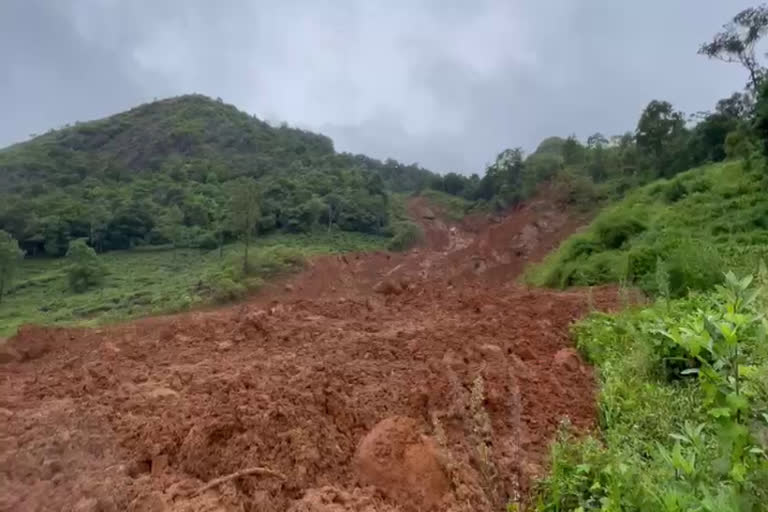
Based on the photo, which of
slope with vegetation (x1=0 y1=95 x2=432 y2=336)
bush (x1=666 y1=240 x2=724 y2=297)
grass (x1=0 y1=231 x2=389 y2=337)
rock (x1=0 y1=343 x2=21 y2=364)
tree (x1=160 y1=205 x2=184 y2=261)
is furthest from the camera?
tree (x1=160 y1=205 x2=184 y2=261)

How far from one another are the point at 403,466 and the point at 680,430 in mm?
1259

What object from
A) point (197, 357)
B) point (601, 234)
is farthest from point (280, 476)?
point (601, 234)

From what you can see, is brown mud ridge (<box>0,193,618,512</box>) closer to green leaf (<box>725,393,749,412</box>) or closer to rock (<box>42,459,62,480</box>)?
rock (<box>42,459,62,480</box>)

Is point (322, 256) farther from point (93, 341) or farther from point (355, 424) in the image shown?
point (355, 424)

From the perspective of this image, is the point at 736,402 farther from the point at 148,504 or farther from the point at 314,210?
the point at 314,210

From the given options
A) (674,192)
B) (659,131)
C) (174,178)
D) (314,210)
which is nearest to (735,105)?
(659,131)

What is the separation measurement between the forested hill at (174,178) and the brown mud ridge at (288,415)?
83.2 ft

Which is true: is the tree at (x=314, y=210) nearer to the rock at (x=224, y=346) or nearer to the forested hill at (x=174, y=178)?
the forested hill at (x=174, y=178)

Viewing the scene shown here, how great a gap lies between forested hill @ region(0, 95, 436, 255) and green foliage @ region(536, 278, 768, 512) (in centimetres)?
2703

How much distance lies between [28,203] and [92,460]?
125 ft

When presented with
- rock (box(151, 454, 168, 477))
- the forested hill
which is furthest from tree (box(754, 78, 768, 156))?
the forested hill

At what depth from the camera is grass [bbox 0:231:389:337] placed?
719 inches

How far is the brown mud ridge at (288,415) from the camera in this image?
2.59m

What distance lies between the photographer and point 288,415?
3016 millimetres
